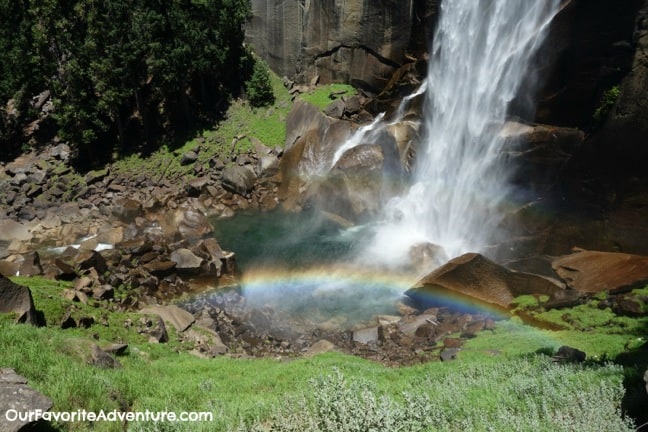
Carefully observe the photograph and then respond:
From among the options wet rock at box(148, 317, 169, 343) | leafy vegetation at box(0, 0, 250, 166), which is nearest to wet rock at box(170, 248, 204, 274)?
wet rock at box(148, 317, 169, 343)

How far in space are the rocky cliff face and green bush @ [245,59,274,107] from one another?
3.21 metres

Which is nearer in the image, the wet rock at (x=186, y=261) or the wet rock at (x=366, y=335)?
the wet rock at (x=366, y=335)

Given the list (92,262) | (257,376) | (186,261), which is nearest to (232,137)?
(186,261)

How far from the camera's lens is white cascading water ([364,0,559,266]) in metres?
23.8

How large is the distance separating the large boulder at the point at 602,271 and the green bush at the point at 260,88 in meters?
29.0

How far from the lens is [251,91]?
41.0 m

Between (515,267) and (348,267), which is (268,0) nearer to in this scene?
(348,267)

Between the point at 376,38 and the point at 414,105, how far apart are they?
812cm

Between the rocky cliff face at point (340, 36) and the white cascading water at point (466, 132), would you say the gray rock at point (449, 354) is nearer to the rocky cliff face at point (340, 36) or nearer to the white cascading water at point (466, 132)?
the white cascading water at point (466, 132)

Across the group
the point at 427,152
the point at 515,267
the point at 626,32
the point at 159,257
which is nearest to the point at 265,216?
the point at 159,257

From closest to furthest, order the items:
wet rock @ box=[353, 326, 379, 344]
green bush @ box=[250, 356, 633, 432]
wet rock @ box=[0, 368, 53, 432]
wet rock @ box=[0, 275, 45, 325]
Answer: wet rock @ box=[0, 368, 53, 432] < green bush @ box=[250, 356, 633, 432] < wet rock @ box=[0, 275, 45, 325] < wet rock @ box=[353, 326, 379, 344]

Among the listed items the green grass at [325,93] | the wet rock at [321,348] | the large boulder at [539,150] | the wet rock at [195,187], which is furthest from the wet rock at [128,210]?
the large boulder at [539,150]

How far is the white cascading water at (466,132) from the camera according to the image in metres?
23.8

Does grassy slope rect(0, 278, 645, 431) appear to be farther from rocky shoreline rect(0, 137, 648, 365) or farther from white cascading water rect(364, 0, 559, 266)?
white cascading water rect(364, 0, 559, 266)
